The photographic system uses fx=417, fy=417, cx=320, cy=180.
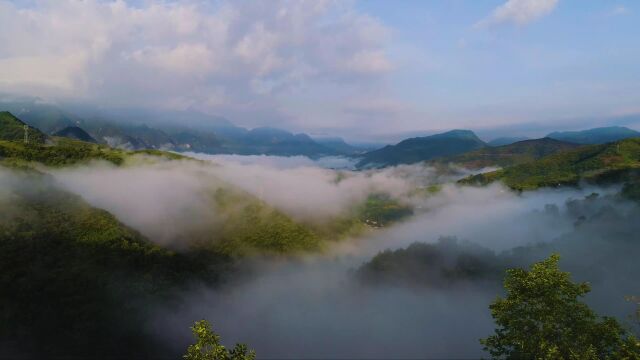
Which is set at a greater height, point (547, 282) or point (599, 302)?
point (547, 282)

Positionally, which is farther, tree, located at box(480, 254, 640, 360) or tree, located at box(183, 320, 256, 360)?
tree, located at box(480, 254, 640, 360)

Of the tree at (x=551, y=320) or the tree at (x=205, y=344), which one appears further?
the tree at (x=551, y=320)

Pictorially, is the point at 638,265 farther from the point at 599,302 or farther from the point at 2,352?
the point at 2,352

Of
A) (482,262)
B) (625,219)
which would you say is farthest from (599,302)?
(625,219)

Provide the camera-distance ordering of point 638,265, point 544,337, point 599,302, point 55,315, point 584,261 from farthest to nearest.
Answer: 1. point 55,315
2. point 584,261
3. point 638,265
4. point 599,302
5. point 544,337

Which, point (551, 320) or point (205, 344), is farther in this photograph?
point (551, 320)

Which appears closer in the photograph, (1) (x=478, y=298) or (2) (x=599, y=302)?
(2) (x=599, y=302)

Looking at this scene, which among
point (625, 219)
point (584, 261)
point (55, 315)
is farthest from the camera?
point (625, 219)

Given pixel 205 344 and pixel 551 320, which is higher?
pixel 205 344
